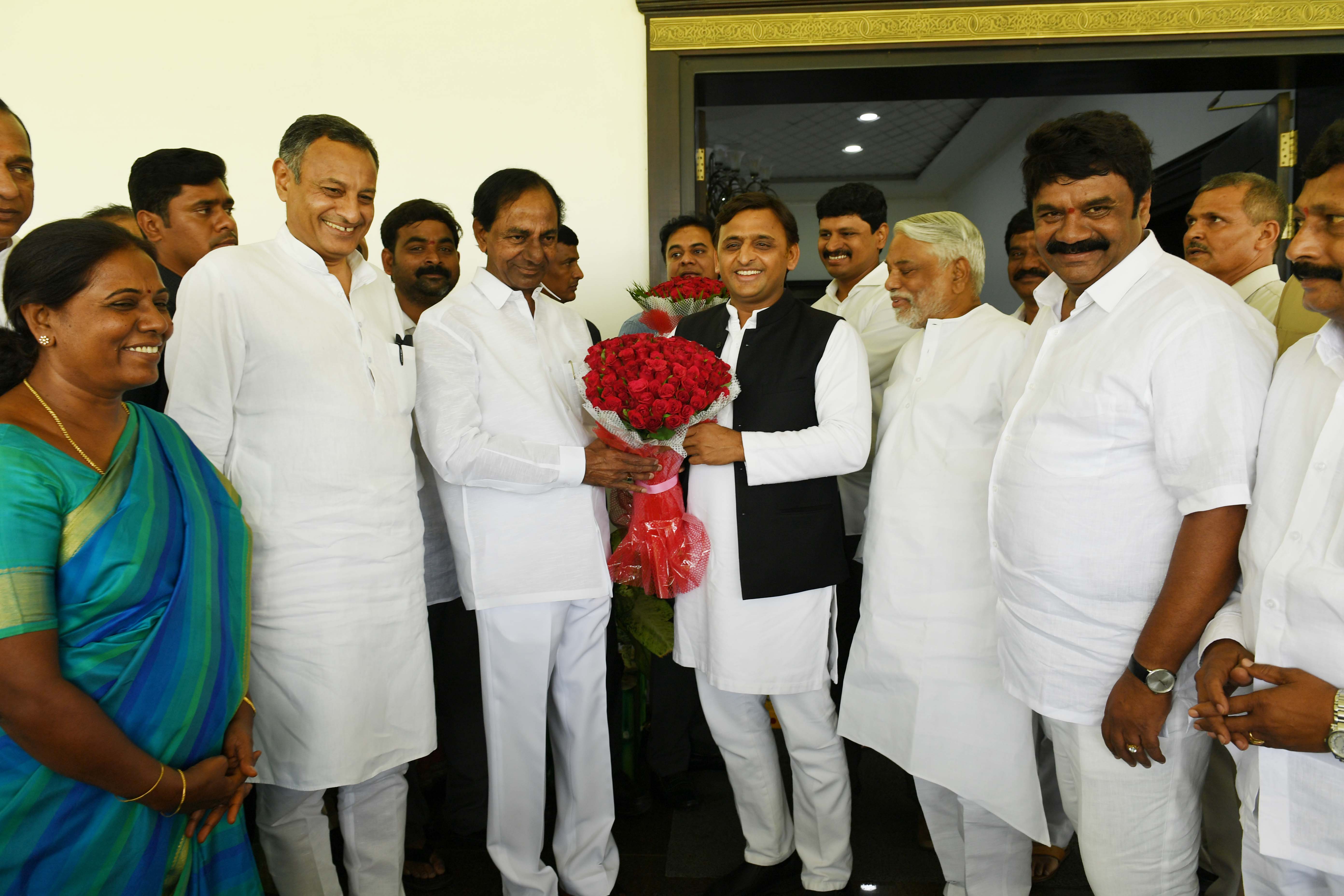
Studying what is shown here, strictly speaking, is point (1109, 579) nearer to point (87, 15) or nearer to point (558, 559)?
point (558, 559)

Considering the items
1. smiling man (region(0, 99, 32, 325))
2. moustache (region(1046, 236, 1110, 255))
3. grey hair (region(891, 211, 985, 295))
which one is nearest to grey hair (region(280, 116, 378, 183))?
smiling man (region(0, 99, 32, 325))

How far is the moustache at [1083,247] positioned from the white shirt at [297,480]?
5.41 feet

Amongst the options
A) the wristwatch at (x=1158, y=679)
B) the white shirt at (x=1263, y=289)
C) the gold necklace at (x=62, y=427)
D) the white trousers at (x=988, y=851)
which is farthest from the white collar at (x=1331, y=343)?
the gold necklace at (x=62, y=427)

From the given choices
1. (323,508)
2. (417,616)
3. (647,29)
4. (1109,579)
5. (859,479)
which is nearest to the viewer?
(1109,579)

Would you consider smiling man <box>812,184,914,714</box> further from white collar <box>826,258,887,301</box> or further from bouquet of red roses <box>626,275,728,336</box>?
bouquet of red roses <box>626,275,728,336</box>

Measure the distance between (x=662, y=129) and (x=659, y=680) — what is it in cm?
252

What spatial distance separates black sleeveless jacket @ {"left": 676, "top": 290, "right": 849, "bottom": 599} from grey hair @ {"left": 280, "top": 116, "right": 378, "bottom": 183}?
1.15 meters

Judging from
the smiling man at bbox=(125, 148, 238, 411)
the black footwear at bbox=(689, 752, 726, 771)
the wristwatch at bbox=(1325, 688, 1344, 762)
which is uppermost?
the smiling man at bbox=(125, 148, 238, 411)

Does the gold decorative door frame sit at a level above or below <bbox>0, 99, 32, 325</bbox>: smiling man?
above

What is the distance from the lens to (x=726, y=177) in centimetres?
462

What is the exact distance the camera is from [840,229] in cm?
341

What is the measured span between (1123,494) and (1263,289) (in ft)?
5.74

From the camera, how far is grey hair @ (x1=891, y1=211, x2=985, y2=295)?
7.78 feet

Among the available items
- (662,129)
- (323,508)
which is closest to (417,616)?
(323,508)
